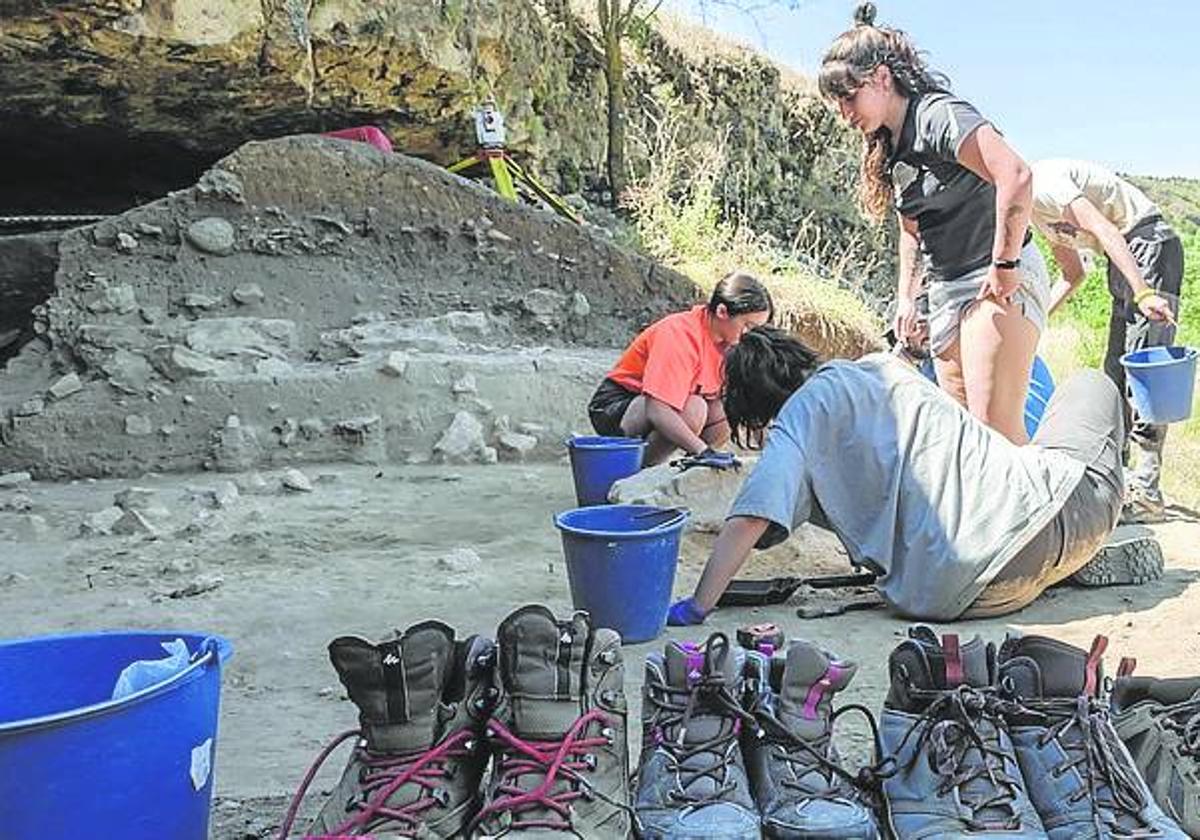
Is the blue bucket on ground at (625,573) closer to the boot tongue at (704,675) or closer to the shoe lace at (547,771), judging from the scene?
the boot tongue at (704,675)

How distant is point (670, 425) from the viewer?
4031 millimetres

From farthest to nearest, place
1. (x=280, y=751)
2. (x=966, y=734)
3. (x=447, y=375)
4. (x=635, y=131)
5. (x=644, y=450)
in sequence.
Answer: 1. (x=635, y=131)
2. (x=447, y=375)
3. (x=644, y=450)
4. (x=280, y=751)
5. (x=966, y=734)

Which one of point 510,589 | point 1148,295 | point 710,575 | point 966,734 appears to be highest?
point 1148,295

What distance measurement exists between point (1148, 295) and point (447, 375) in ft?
10.1

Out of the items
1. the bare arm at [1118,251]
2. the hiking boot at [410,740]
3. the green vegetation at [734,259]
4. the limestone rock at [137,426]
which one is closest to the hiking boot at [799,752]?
the hiking boot at [410,740]

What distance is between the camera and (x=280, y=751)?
2.02 meters

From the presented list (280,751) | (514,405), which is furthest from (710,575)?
(514,405)

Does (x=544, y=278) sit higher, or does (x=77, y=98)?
(x=77, y=98)

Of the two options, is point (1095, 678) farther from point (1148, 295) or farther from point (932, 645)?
point (1148, 295)

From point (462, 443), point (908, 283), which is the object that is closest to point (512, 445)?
point (462, 443)

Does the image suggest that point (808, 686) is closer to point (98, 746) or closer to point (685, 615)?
point (98, 746)

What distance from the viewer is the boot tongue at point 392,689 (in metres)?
1.34

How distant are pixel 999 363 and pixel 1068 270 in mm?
1502

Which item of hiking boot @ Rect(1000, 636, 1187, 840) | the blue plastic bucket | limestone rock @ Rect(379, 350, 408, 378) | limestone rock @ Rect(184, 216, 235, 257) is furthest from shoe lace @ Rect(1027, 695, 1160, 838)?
limestone rock @ Rect(184, 216, 235, 257)
